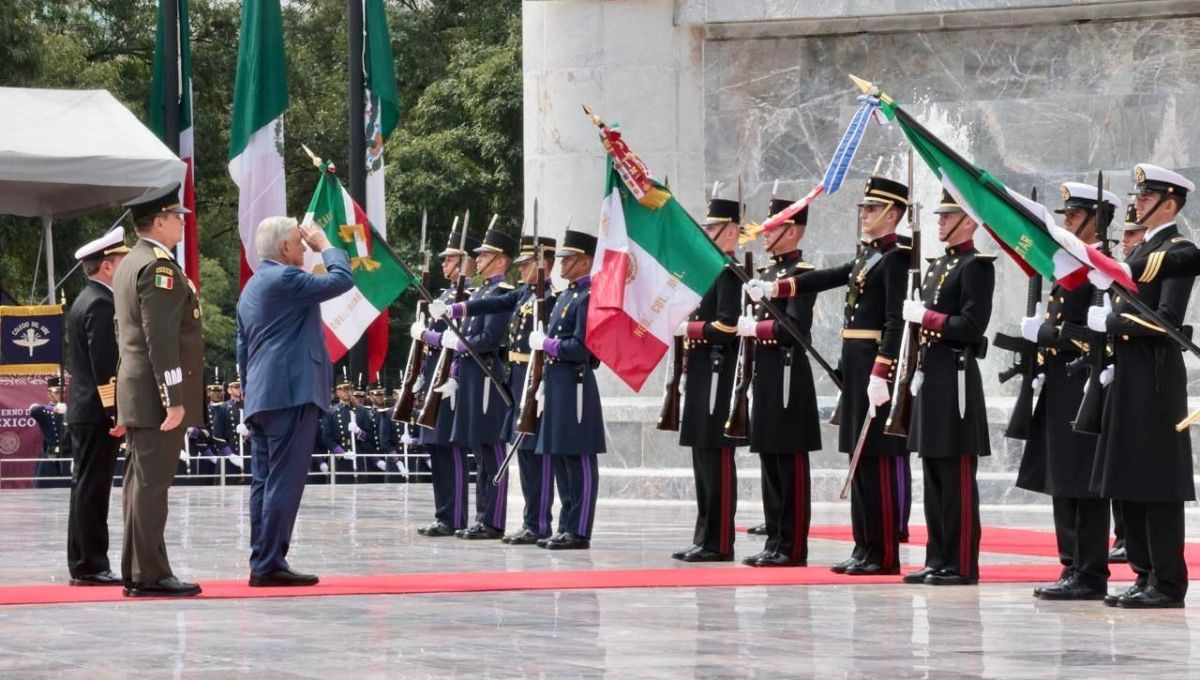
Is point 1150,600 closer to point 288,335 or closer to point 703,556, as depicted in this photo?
point 703,556

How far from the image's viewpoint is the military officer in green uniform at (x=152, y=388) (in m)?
9.76

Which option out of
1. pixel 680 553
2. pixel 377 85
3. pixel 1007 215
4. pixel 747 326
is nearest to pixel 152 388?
pixel 747 326

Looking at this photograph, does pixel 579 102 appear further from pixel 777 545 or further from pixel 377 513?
pixel 777 545

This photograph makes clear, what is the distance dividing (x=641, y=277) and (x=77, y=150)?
1096cm

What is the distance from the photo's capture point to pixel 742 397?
11.9 m

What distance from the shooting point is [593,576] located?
10.9 meters

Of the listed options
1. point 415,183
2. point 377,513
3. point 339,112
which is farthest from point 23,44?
point 377,513

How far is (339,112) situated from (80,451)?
35.8 meters

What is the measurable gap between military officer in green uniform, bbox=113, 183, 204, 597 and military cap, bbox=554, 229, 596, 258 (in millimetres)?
3693

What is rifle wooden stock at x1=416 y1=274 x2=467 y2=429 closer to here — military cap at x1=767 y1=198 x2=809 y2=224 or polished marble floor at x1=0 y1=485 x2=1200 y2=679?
polished marble floor at x1=0 y1=485 x2=1200 y2=679

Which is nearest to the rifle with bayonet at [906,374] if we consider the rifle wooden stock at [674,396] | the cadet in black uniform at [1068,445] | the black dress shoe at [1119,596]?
the cadet in black uniform at [1068,445]

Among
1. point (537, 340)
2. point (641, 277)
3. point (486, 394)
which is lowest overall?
point (486, 394)

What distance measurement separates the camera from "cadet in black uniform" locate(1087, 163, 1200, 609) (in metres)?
9.27

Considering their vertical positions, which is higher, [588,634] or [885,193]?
[885,193]
